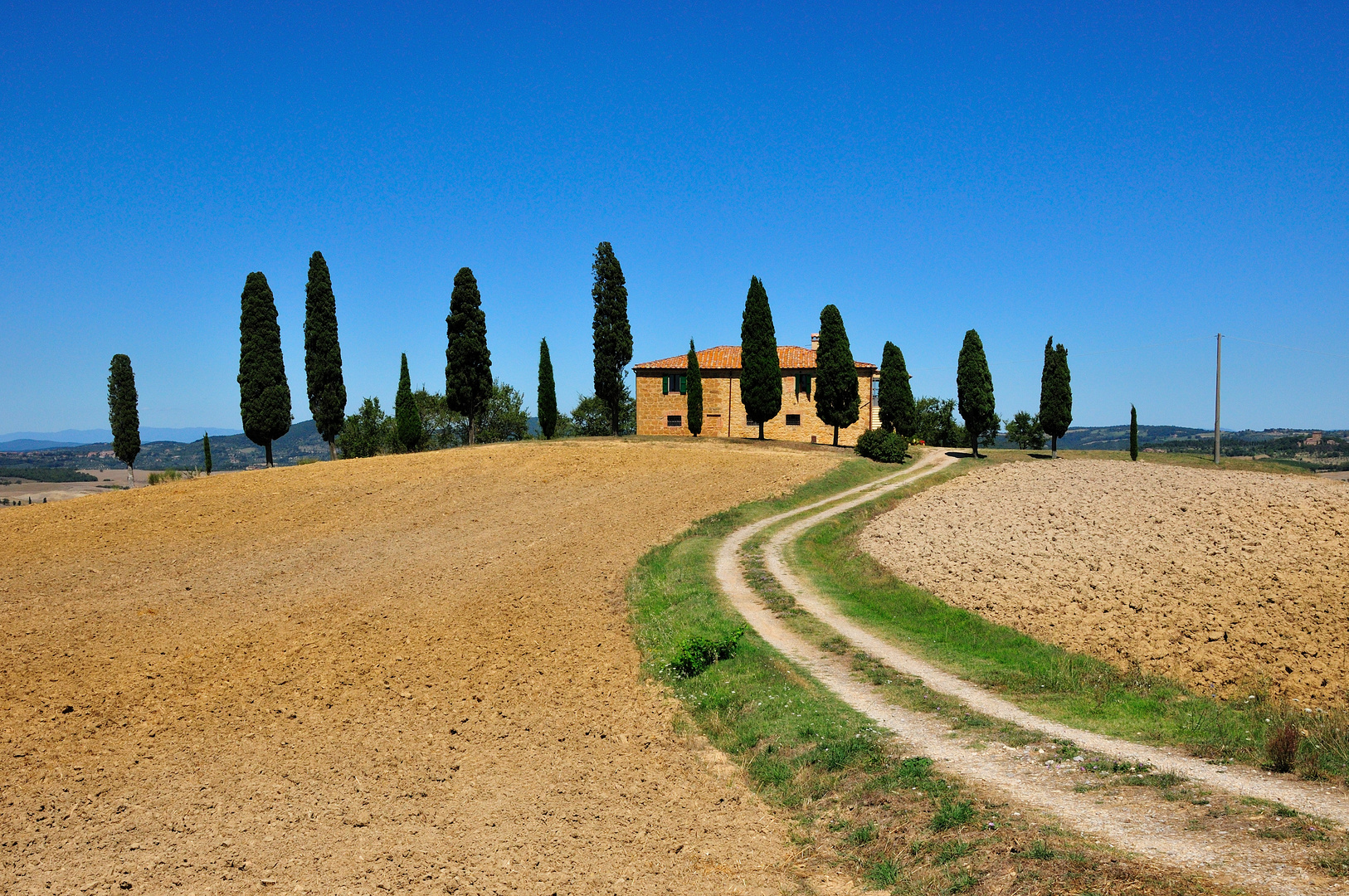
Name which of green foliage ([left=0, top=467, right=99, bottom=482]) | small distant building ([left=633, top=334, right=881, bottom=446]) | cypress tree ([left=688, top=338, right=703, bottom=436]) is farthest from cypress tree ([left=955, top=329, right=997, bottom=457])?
green foliage ([left=0, top=467, right=99, bottom=482])

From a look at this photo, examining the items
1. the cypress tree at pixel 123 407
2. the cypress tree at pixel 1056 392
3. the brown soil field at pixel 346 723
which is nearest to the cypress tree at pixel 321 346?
the cypress tree at pixel 123 407

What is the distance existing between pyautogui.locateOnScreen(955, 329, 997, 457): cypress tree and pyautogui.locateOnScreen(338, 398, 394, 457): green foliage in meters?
58.1

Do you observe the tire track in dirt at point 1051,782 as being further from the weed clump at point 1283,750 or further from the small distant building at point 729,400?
the small distant building at point 729,400

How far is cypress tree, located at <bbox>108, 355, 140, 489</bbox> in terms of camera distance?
55.7 metres

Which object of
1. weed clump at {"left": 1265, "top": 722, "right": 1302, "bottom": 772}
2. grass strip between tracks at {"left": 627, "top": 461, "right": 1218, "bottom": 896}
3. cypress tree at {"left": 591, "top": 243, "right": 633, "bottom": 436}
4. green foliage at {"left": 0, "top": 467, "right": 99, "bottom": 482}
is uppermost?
cypress tree at {"left": 591, "top": 243, "right": 633, "bottom": 436}

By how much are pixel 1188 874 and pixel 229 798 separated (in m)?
10.8

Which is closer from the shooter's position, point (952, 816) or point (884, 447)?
point (952, 816)

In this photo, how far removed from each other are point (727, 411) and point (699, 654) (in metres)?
55.9

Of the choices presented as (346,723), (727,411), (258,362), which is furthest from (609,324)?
(346,723)

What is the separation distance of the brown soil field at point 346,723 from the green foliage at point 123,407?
29.9 m

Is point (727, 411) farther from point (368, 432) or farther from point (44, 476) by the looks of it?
point (44, 476)

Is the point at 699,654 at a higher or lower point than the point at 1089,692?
lower

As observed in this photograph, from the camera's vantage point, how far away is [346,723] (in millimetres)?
12867

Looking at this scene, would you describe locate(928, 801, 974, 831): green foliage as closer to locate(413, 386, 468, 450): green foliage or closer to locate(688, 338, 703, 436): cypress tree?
locate(688, 338, 703, 436): cypress tree
